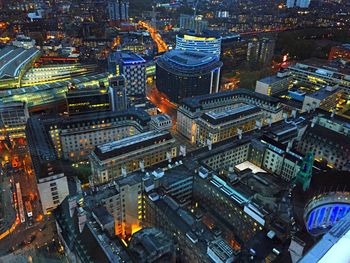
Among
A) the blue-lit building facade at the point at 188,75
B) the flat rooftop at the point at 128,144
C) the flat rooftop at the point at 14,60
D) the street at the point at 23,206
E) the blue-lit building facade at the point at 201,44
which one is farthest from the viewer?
the blue-lit building facade at the point at 201,44

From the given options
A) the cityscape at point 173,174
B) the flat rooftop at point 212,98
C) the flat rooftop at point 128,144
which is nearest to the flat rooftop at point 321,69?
the cityscape at point 173,174

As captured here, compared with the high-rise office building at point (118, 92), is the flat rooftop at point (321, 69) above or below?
above

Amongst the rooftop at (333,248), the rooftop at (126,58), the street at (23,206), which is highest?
the rooftop at (333,248)

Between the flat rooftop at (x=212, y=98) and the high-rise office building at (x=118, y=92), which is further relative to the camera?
the high-rise office building at (x=118, y=92)

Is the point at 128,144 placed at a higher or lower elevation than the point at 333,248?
lower

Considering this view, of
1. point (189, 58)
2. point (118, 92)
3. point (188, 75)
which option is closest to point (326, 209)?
point (188, 75)

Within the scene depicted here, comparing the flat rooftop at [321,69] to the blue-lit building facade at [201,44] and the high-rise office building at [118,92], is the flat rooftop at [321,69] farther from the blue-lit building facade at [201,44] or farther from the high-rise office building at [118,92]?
the high-rise office building at [118,92]

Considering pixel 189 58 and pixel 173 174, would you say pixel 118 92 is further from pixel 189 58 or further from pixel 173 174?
pixel 173 174

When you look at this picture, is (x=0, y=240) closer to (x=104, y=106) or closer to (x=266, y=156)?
(x=104, y=106)
